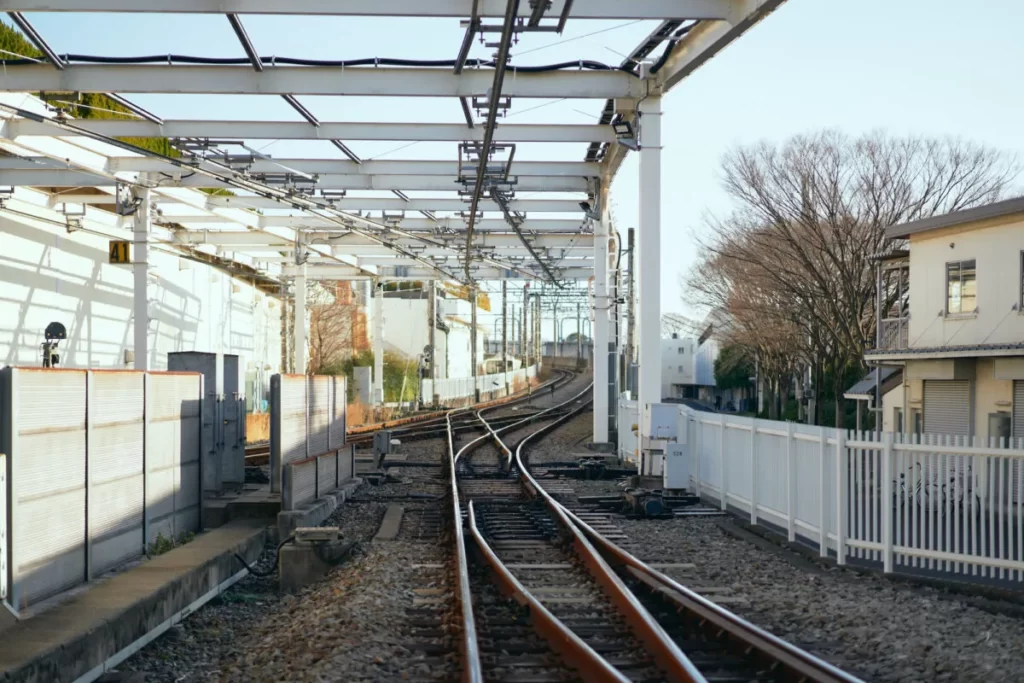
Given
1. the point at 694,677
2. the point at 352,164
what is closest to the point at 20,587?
the point at 694,677

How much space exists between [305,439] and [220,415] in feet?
4.57

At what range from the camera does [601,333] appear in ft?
95.0

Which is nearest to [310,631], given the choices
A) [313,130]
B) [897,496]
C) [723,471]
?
[897,496]

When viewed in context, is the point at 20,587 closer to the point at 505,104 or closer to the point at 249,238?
the point at 505,104

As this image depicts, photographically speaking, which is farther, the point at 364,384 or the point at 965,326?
the point at 364,384

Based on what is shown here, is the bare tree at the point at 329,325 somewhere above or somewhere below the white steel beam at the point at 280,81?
below

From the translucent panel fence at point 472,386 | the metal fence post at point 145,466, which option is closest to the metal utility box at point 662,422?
the metal fence post at point 145,466

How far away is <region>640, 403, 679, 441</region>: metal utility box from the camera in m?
17.5

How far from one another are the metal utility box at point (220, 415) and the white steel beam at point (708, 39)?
329 inches

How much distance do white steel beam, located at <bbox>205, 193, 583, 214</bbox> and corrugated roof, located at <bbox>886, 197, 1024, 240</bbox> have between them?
27.4ft

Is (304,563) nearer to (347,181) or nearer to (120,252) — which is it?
(347,181)

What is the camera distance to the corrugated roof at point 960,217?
2367 cm

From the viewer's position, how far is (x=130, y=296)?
114ft

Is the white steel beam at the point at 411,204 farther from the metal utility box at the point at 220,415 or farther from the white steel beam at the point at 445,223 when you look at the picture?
the metal utility box at the point at 220,415
